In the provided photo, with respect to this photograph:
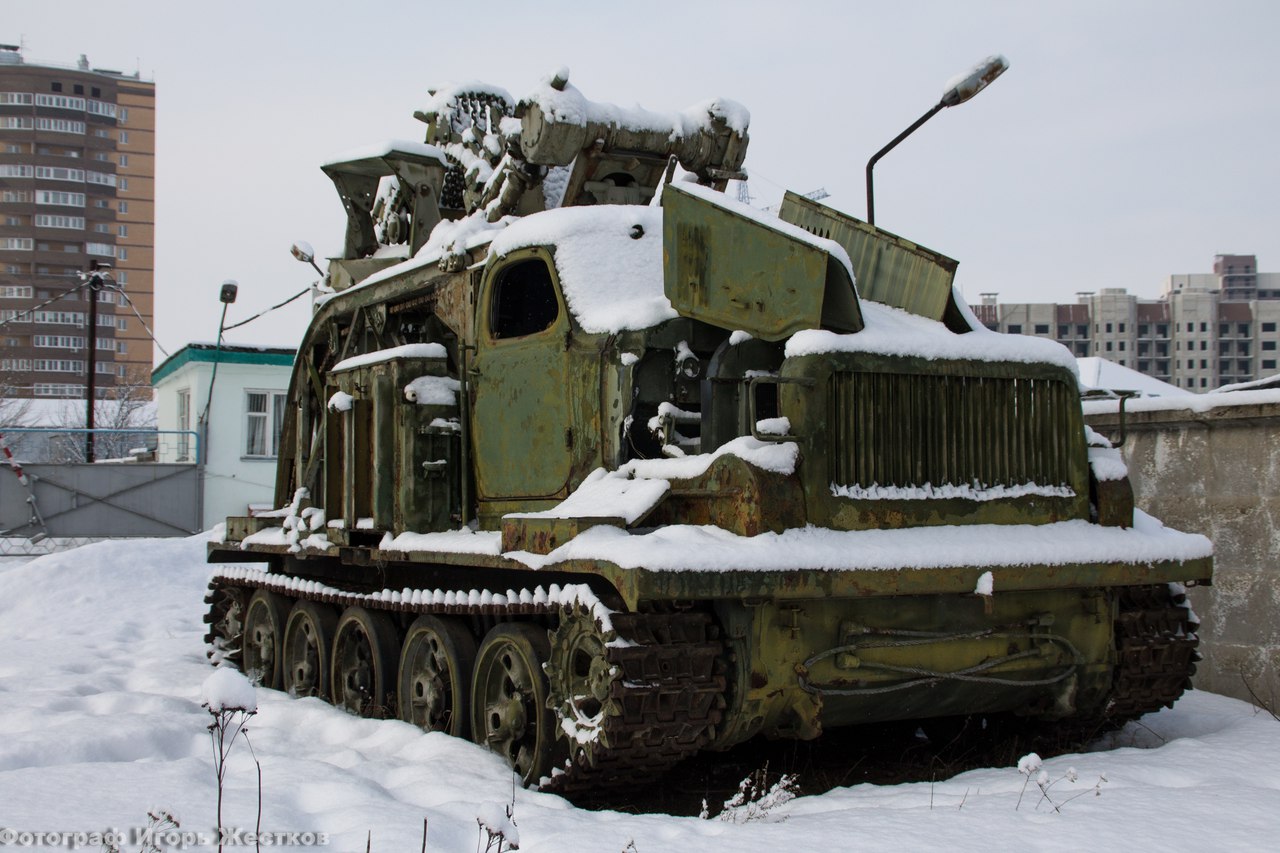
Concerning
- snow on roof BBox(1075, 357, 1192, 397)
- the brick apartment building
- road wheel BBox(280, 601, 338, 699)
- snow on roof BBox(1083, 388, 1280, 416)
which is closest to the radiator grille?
snow on roof BBox(1083, 388, 1280, 416)

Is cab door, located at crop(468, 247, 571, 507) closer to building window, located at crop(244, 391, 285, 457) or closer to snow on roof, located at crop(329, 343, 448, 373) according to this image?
snow on roof, located at crop(329, 343, 448, 373)

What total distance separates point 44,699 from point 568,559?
15.3 feet

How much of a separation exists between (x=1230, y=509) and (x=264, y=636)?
7.54 metres

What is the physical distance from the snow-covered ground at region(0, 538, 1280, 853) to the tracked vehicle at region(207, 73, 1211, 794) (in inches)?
16.8

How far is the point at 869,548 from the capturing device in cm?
595

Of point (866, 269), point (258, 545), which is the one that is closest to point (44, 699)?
point (258, 545)

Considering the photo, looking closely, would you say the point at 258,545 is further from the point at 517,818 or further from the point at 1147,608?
the point at 1147,608

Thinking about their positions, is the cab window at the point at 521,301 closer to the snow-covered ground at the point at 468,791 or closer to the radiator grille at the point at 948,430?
the radiator grille at the point at 948,430

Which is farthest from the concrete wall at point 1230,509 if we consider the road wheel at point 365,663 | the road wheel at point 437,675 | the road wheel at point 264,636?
the road wheel at point 264,636

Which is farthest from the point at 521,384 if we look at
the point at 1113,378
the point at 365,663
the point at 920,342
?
the point at 1113,378

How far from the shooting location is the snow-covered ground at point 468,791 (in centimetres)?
482

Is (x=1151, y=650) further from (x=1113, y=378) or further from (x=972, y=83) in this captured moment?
(x=1113, y=378)

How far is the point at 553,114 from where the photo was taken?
27.1 feet

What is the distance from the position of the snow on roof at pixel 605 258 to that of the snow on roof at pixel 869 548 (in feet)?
4.61
